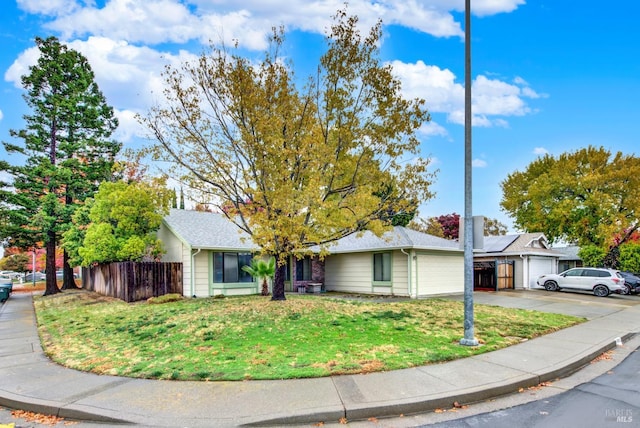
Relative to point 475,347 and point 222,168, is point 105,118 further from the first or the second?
point 475,347

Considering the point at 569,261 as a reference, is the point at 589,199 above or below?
above

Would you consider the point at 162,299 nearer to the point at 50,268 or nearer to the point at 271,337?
the point at 271,337

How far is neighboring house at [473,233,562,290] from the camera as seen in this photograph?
24.4 meters

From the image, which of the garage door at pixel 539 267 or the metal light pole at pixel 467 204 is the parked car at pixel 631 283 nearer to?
the garage door at pixel 539 267

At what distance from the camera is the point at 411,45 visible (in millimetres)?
12820

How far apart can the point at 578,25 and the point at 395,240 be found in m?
11.0

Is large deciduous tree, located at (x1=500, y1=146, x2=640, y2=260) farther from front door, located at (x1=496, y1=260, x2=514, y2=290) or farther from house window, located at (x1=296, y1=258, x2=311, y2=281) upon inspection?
house window, located at (x1=296, y1=258, x2=311, y2=281)

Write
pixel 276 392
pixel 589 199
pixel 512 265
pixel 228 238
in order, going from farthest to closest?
pixel 589 199 < pixel 512 265 < pixel 228 238 < pixel 276 392

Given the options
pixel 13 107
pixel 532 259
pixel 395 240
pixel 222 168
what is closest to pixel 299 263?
pixel 395 240

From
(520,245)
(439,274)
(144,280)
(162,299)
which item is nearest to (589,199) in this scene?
(520,245)

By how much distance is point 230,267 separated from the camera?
18156 millimetres

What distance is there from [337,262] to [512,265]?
1237 centimetres

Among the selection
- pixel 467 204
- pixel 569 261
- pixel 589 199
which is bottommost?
pixel 569 261

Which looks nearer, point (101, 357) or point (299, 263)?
point (101, 357)
